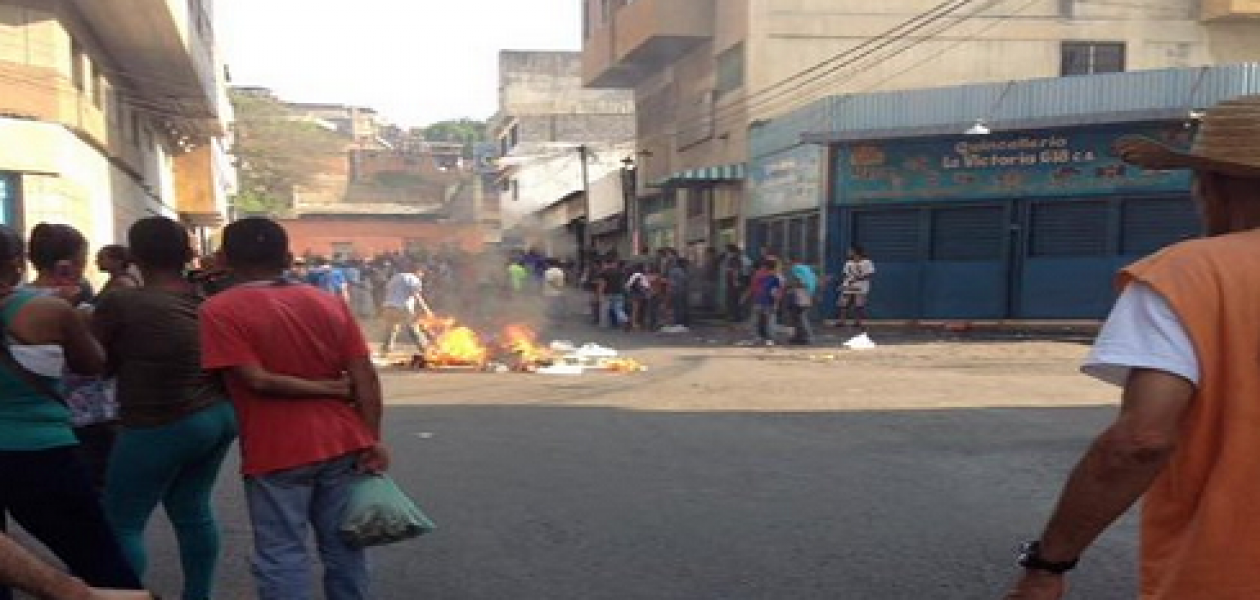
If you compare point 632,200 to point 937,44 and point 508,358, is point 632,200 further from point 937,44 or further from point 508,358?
point 508,358

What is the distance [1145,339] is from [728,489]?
5001mm

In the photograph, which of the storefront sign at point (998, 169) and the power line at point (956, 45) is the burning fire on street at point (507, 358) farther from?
the power line at point (956, 45)

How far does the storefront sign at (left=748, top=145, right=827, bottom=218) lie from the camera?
69.5ft

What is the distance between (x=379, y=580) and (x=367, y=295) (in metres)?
22.5

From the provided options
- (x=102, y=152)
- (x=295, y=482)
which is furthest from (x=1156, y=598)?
(x=102, y=152)

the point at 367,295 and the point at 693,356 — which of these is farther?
the point at 367,295

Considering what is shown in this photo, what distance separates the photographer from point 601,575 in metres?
4.83

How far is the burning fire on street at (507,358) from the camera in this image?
14188mm

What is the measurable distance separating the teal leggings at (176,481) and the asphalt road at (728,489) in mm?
543

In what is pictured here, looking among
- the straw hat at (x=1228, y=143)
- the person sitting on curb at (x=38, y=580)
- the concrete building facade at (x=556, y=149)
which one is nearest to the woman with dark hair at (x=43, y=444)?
the person sitting on curb at (x=38, y=580)

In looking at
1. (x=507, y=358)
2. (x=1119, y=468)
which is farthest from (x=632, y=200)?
(x=1119, y=468)

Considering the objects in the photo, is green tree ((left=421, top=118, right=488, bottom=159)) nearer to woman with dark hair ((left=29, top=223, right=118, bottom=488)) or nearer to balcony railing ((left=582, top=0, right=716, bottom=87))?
balcony railing ((left=582, top=0, right=716, bottom=87))

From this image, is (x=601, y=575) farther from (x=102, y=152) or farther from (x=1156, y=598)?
(x=102, y=152)

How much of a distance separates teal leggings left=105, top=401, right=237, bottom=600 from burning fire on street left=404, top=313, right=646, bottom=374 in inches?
384
